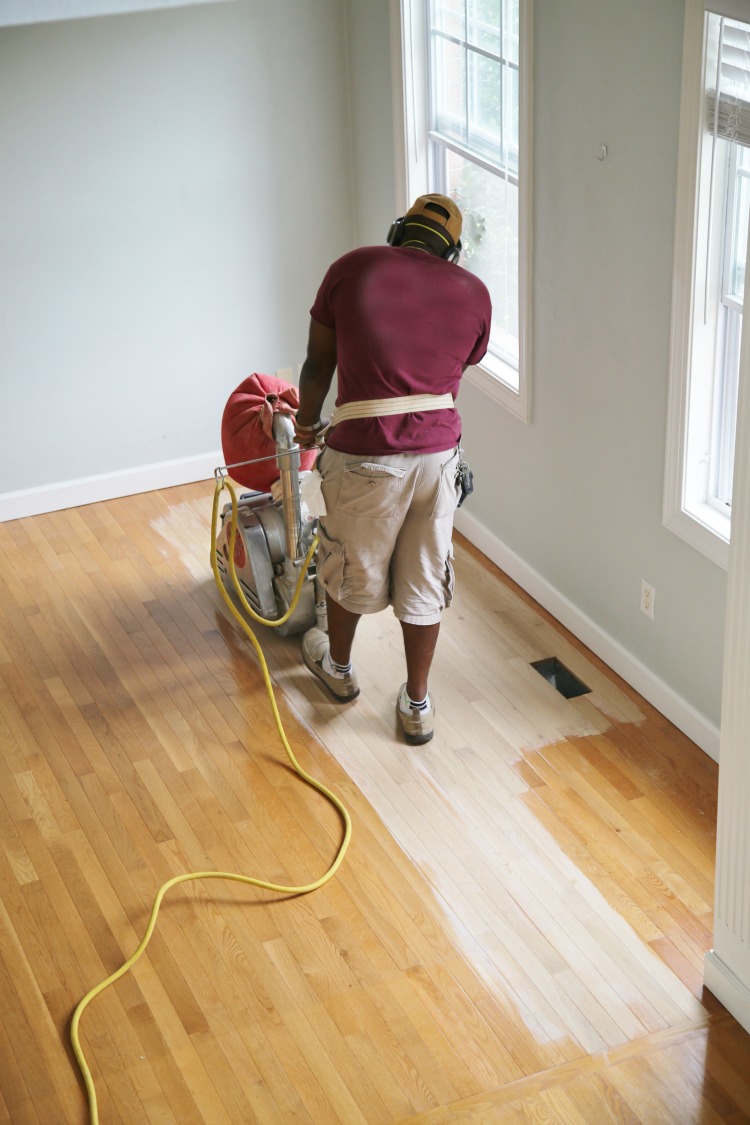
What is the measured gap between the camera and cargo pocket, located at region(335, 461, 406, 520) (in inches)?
136

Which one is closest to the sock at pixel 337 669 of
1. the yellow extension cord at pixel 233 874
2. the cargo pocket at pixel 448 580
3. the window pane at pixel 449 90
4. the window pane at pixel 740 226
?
the yellow extension cord at pixel 233 874

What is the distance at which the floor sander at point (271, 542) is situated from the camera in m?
4.21

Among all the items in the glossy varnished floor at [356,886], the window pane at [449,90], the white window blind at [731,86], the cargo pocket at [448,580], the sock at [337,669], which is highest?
the white window blind at [731,86]

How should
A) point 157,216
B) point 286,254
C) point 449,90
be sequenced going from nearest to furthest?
point 449,90 < point 157,216 < point 286,254

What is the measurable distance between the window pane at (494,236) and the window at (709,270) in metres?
1.13

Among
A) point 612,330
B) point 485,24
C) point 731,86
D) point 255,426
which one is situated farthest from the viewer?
point 485,24

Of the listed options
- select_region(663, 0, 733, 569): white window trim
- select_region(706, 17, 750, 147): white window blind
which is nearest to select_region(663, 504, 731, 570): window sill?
select_region(663, 0, 733, 569): white window trim

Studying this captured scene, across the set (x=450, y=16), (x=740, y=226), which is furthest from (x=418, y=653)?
(x=450, y=16)

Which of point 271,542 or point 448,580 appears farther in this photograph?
point 271,542

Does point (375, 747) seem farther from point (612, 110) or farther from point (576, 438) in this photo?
point (612, 110)

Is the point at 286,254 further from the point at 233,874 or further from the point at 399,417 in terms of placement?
the point at 233,874

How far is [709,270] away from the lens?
132 inches

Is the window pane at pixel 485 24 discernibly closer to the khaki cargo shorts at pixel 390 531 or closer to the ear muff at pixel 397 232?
the ear muff at pixel 397 232

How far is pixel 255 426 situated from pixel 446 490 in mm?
910
